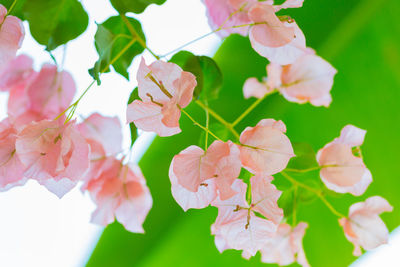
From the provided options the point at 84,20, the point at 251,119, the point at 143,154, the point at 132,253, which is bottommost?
the point at 132,253

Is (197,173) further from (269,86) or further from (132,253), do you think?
(132,253)

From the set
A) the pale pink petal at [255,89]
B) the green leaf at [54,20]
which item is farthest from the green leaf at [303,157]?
the green leaf at [54,20]

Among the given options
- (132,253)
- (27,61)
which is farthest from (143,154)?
(27,61)

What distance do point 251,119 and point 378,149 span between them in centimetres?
20

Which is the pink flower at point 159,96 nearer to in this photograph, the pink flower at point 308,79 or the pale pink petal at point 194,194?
the pale pink petal at point 194,194

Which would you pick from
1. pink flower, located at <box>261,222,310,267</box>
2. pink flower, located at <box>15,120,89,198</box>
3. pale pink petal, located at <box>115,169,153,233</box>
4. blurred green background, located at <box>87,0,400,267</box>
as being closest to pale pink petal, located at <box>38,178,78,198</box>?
pink flower, located at <box>15,120,89,198</box>

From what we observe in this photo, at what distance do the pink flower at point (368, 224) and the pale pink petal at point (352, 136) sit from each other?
0.06 meters

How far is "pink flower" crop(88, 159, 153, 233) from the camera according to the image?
0.43 meters

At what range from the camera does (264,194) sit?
12.5 inches

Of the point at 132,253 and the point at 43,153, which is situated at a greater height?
the point at 43,153

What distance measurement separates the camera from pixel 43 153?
332 millimetres

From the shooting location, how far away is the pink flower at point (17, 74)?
0.48m

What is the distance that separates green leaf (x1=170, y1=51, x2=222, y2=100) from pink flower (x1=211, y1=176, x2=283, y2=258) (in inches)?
3.5

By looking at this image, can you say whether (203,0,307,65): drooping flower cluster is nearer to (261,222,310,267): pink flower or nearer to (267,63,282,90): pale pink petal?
(267,63,282,90): pale pink petal
